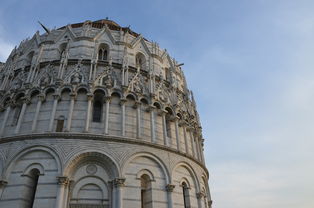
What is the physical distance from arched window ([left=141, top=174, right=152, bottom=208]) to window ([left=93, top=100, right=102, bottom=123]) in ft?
14.9

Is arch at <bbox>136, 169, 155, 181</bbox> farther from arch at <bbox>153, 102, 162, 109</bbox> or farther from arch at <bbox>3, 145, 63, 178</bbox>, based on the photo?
arch at <bbox>153, 102, 162, 109</bbox>

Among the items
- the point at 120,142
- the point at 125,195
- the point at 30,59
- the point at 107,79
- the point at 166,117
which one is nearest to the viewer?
the point at 125,195

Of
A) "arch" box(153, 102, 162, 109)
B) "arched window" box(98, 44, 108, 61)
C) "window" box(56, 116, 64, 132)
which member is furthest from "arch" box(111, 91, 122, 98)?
"arched window" box(98, 44, 108, 61)

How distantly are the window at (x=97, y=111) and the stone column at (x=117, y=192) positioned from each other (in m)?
4.18

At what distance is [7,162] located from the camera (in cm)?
1358

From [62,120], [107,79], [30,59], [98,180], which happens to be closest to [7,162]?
[62,120]

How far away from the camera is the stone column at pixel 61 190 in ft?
39.8

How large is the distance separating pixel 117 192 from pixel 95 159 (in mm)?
2267

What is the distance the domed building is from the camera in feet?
43.3

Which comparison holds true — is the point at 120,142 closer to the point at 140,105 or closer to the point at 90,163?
the point at 90,163

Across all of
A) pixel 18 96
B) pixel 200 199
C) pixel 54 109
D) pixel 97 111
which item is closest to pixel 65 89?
pixel 54 109

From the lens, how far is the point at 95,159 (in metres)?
14.1

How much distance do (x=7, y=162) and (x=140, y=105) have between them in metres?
8.28

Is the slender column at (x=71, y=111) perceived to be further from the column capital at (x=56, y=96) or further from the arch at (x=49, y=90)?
the arch at (x=49, y=90)
